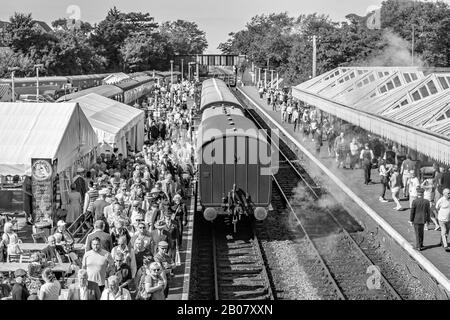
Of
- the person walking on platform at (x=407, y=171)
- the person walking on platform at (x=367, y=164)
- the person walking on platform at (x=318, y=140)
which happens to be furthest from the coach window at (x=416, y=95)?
the person walking on platform at (x=318, y=140)

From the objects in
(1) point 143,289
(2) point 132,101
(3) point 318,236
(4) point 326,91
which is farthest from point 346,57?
(1) point 143,289

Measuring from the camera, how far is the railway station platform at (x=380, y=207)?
1259 centimetres

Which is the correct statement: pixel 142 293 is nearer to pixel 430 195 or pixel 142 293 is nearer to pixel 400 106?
pixel 430 195

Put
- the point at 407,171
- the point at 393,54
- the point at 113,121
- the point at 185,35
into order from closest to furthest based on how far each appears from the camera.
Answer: the point at 407,171
the point at 113,121
the point at 393,54
the point at 185,35

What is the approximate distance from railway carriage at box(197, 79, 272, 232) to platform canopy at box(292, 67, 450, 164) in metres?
3.49

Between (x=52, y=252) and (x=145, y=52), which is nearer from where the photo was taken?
(x=52, y=252)

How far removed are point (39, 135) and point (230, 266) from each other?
17.0 feet

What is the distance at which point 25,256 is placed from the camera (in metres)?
10.9

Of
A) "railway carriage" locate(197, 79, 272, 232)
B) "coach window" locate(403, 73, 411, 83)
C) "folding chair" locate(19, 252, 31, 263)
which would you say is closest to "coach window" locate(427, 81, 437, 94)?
"coach window" locate(403, 73, 411, 83)

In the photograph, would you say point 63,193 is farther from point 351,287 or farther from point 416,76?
point 416,76

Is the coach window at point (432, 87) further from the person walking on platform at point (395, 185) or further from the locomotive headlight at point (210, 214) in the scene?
the locomotive headlight at point (210, 214)

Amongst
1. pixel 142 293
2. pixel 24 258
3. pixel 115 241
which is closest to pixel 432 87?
pixel 115 241

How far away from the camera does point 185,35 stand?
114062 millimetres
